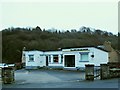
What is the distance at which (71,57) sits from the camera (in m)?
49.0

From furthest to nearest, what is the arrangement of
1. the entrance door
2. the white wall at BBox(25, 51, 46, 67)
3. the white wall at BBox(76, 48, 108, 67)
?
1. the white wall at BBox(25, 51, 46, 67)
2. the entrance door
3. the white wall at BBox(76, 48, 108, 67)

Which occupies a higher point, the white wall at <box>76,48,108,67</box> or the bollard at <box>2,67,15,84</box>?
the white wall at <box>76,48,108,67</box>

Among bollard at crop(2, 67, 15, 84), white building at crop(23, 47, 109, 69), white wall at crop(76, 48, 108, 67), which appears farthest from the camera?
white building at crop(23, 47, 109, 69)

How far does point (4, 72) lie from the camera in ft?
72.4

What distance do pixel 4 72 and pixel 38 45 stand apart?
57479 millimetres

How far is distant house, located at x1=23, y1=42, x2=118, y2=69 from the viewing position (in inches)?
1788

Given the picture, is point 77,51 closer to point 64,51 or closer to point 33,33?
point 64,51

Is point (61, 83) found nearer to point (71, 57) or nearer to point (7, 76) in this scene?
point (7, 76)

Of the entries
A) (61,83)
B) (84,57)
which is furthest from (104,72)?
(84,57)

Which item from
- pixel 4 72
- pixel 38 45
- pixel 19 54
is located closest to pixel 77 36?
pixel 38 45

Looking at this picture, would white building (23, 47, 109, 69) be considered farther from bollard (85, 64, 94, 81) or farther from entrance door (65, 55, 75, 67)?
bollard (85, 64, 94, 81)

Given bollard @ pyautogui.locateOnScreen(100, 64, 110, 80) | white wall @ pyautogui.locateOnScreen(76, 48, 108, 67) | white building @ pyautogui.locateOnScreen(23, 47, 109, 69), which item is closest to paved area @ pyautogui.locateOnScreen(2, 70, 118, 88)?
bollard @ pyautogui.locateOnScreen(100, 64, 110, 80)

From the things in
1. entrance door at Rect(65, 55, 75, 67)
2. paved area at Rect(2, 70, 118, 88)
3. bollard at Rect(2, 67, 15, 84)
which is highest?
entrance door at Rect(65, 55, 75, 67)

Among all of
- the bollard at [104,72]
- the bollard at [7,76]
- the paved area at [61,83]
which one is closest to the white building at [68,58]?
the paved area at [61,83]
